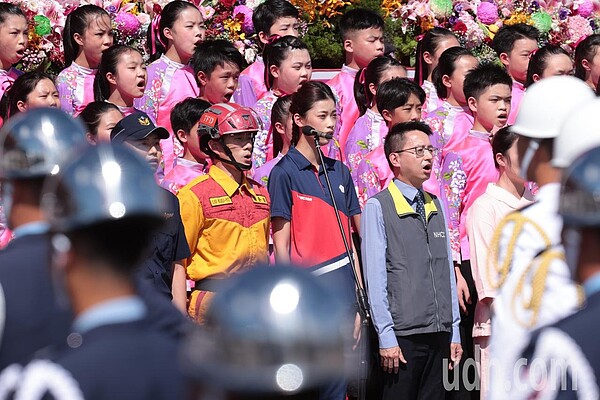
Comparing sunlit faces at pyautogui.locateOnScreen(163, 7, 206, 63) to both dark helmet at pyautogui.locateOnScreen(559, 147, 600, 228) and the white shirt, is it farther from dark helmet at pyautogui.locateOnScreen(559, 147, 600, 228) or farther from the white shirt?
dark helmet at pyautogui.locateOnScreen(559, 147, 600, 228)

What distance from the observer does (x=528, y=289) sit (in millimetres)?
3555

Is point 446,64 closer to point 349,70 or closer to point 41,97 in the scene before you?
point 349,70

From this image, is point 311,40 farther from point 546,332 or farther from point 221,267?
point 546,332

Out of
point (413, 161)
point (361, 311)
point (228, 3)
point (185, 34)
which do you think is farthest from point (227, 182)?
point (228, 3)

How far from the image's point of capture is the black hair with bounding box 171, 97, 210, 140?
7203 millimetres

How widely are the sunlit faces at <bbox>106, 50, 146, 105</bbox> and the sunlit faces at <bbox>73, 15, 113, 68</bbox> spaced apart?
2.09 feet

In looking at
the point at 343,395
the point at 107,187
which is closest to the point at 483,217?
the point at 343,395

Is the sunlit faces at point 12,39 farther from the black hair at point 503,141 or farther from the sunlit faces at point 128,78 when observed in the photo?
the black hair at point 503,141

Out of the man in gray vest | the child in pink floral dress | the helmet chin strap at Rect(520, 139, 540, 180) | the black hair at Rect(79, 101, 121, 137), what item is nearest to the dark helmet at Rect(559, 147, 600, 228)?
the helmet chin strap at Rect(520, 139, 540, 180)

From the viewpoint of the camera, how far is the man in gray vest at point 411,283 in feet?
22.0

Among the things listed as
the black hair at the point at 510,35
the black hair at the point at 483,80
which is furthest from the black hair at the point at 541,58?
the black hair at the point at 483,80

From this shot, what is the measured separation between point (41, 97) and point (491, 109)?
299 centimetres

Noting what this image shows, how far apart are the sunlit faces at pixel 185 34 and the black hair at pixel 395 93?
57.2 inches

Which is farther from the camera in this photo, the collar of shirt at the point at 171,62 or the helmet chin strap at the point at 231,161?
the collar of shirt at the point at 171,62
